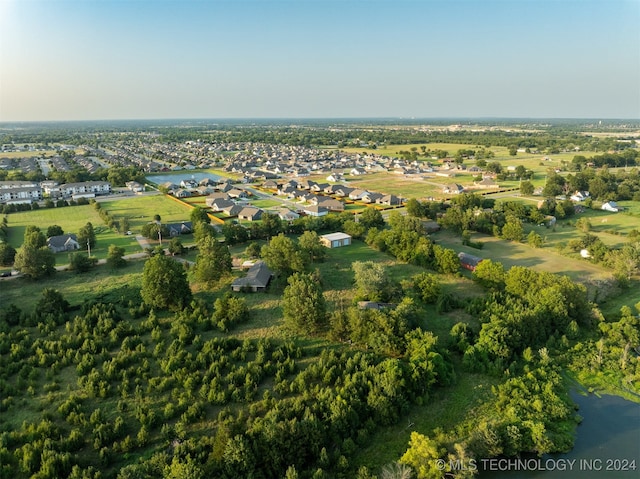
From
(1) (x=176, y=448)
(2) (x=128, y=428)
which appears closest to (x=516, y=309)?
(1) (x=176, y=448)

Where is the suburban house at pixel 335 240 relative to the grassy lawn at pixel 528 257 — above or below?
above

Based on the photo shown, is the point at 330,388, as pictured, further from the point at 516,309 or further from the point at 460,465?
the point at 516,309

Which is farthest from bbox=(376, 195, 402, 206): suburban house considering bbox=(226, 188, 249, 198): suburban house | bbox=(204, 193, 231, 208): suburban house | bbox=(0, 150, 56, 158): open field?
bbox=(0, 150, 56, 158): open field

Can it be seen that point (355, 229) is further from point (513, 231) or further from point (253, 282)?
point (513, 231)

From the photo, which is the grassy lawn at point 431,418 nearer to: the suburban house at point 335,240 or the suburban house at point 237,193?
the suburban house at point 335,240

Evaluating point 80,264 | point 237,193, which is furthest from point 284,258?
point 237,193

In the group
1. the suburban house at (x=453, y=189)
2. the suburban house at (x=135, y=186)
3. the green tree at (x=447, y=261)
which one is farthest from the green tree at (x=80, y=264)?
the suburban house at (x=453, y=189)
